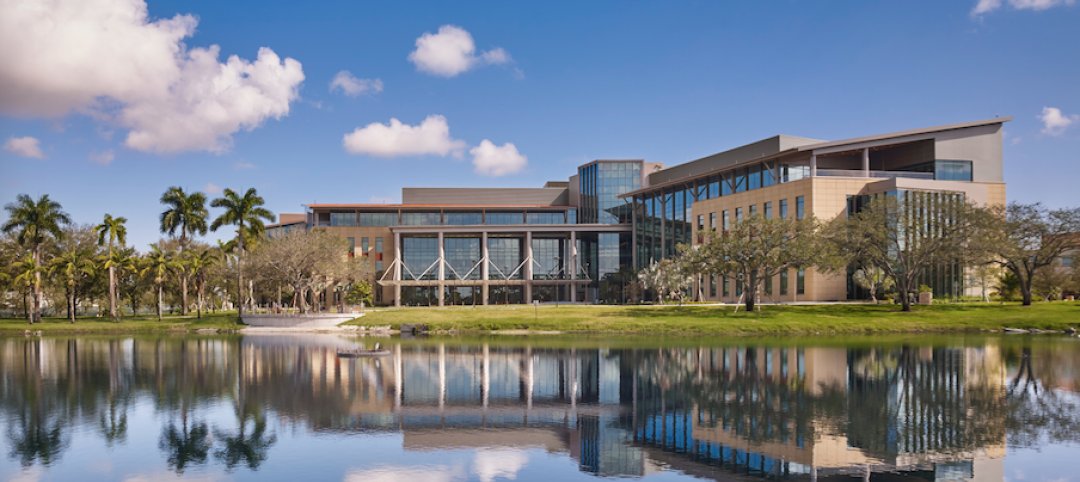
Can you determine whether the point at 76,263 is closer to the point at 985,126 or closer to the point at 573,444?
the point at 573,444

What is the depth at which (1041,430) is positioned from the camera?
17844mm

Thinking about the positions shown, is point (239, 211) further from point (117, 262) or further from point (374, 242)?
point (374, 242)

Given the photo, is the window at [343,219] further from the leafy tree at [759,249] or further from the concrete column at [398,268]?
the leafy tree at [759,249]

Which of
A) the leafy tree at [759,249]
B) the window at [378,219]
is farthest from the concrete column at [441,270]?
the leafy tree at [759,249]

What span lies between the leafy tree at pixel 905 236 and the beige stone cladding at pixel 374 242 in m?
62.3

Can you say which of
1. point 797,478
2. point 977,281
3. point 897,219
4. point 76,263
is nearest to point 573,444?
point 797,478

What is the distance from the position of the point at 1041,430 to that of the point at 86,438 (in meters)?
24.8

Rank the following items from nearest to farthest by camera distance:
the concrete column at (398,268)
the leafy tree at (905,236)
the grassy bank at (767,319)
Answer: the grassy bank at (767,319)
the leafy tree at (905,236)
the concrete column at (398,268)

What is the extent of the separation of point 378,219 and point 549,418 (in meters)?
87.9

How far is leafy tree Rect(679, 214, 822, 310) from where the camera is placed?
59438mm

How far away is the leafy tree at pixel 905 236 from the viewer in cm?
5925

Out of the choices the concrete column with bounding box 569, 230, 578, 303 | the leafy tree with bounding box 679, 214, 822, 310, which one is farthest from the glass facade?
the leafy tree with bounding box 679, 214, 822, 310

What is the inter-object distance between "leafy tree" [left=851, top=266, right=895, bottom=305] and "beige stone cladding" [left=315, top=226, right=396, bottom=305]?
63248 mm

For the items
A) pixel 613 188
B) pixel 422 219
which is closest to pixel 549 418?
pixel 613 188
